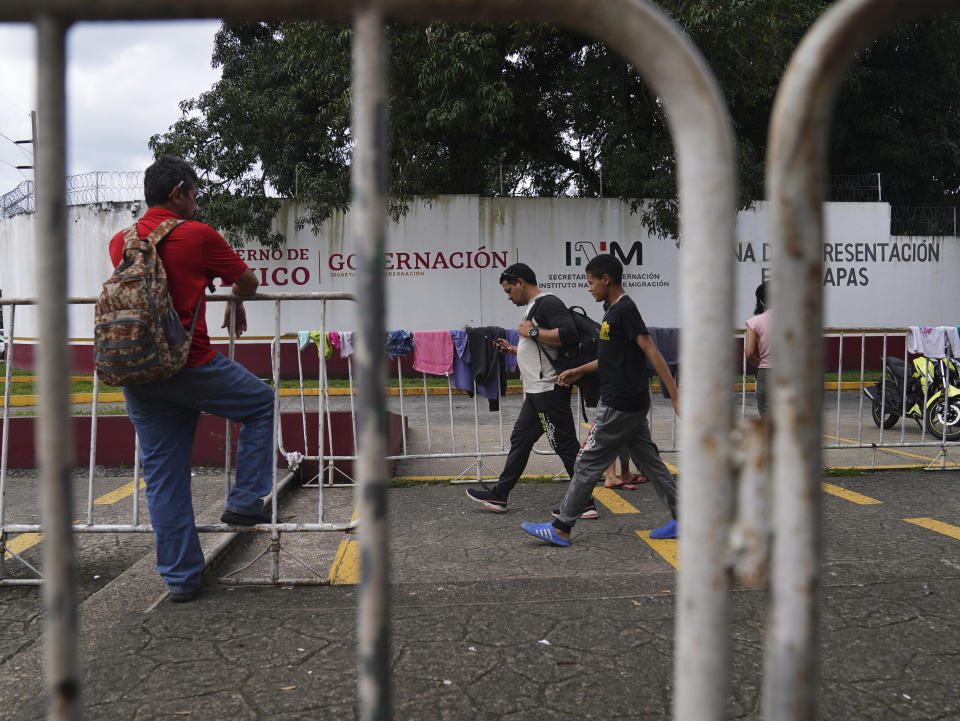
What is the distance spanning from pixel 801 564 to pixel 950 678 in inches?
83.9

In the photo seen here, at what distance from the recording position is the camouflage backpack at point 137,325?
→ 3.16 metres

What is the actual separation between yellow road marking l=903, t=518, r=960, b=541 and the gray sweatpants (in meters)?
1.58

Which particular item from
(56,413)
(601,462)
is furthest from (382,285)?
(601,462)

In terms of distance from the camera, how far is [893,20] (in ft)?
3.40

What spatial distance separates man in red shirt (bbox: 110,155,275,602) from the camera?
3396 mm

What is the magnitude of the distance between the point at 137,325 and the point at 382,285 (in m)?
2.52

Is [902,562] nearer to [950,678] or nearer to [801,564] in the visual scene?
[950,678]

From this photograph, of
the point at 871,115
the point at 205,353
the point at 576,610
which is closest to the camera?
the point at 576,610

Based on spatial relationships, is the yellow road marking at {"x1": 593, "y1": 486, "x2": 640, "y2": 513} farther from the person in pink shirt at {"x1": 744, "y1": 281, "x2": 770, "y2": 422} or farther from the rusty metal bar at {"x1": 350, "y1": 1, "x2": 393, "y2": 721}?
the rusty metal bar at {"x1": 350, "y1": 1, "x2": 393, "y2": 721}

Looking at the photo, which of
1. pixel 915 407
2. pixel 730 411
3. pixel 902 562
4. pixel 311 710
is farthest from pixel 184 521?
pixel 915 407

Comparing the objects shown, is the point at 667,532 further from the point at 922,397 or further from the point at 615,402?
the point at 922,397

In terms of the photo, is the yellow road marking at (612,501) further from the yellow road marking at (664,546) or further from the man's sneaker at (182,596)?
the man's sneaker at (182,596)

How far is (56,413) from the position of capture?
1.02 meters

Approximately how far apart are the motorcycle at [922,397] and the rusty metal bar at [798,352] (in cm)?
832
